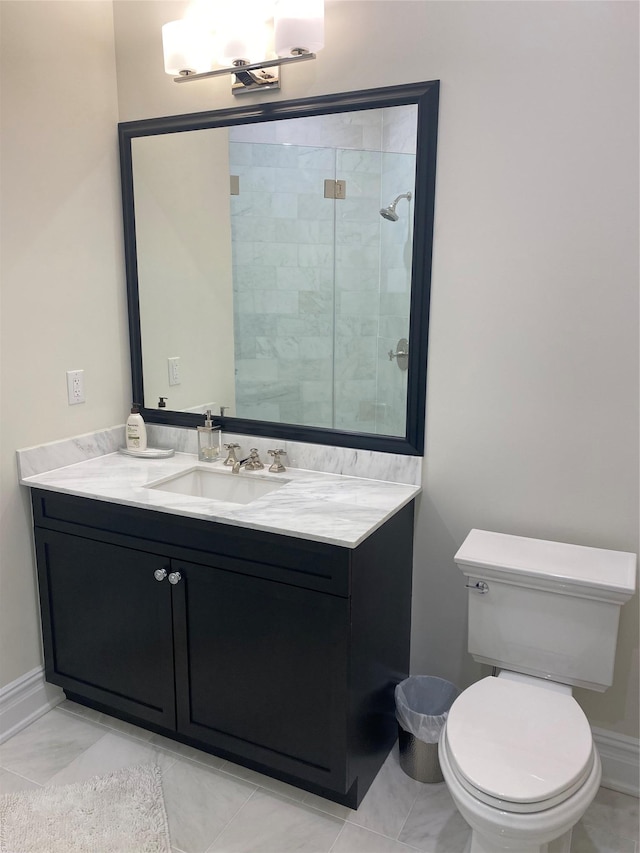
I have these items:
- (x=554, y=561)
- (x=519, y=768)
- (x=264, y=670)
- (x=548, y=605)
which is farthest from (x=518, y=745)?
(x=264, y=670)

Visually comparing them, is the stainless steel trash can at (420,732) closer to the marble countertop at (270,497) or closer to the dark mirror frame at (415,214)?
the marble countertop at (270,497)

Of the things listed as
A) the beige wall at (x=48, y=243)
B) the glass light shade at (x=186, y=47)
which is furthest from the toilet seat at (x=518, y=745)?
the glass light shade at (x=186, y=47)

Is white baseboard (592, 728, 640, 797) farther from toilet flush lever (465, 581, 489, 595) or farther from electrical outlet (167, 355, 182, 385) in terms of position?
electrical outlet (167, 355, 182, 385)

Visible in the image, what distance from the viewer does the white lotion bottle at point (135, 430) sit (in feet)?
7.80

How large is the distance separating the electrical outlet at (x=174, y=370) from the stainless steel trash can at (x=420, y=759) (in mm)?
1423

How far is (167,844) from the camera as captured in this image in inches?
67.1

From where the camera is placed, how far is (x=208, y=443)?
2297 mm

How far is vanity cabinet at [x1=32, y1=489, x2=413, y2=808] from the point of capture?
1.70m

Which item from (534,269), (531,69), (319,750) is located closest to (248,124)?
(531,69)

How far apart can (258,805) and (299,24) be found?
2212mm

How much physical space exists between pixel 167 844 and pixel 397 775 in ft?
2.27

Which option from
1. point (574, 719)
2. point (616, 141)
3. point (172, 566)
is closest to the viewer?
point (574, 719)

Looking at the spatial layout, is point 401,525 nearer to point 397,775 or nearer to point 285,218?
point 397,775

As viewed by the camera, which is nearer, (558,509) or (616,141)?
(616,141)
